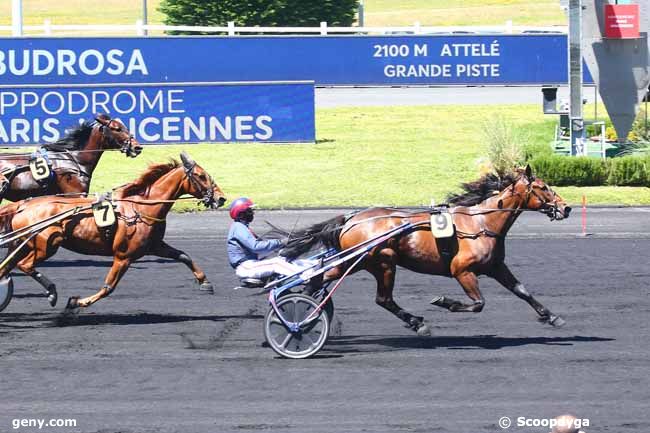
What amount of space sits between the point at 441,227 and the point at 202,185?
271 centimetres

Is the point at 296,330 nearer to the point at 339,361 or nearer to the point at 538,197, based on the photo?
the point at 339,361

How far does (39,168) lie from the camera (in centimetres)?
1520

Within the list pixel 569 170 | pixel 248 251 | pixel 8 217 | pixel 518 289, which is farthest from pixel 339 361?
pixel 569 170

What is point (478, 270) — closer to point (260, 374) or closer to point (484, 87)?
point (260, 374)

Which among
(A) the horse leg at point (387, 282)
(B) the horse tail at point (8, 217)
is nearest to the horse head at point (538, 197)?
(A) the horse leg at point (387, 282)

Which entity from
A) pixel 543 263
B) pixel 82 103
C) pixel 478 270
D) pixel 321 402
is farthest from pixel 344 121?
pixel 321 402

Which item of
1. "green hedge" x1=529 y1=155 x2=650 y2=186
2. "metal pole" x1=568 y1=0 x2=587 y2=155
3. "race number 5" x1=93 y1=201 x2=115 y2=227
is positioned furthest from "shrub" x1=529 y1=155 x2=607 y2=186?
"race number 5" x1=93 y1=201 x2=115 y2=227

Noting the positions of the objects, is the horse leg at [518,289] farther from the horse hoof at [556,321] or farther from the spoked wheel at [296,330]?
the spoked wheel at [296,330]

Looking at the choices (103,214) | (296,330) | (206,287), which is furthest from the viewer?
(206,287)

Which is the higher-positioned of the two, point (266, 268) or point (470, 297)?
point (266, 268)

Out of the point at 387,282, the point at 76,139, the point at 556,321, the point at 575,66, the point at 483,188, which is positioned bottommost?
the point at 556,321

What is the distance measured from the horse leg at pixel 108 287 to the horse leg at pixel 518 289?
373cm

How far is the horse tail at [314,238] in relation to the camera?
1129 cm

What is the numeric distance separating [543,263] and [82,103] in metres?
12.8
